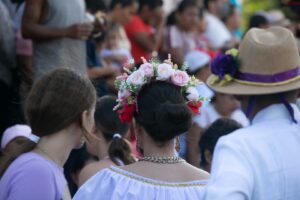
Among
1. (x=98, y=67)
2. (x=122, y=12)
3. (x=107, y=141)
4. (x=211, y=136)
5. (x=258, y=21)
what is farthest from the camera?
(x=258, y=21)

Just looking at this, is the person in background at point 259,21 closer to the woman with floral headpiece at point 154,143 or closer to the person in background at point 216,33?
the person in background at point 216,33

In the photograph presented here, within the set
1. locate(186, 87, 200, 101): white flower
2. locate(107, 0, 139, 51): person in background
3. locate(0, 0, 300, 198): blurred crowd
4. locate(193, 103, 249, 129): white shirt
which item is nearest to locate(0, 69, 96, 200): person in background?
locate(0, 0, 300, 198): blurred crowd

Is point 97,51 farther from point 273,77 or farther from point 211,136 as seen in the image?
point 273,77

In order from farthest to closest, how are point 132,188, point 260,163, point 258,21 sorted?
point 258,21
point 132,188
point 260,163

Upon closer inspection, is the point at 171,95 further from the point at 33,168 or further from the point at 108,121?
the point at 108,121

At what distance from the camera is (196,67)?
29.2ft

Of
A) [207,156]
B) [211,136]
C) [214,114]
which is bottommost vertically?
[214,114]

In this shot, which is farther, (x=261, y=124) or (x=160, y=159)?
(x=160, y=159)

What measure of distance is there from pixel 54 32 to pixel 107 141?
4.92ft

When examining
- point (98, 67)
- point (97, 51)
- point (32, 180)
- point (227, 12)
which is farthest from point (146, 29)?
point (32, 180)

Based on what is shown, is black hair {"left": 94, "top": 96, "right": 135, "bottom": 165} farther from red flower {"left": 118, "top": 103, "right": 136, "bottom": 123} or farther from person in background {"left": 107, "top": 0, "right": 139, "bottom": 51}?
person in background {"left": 107, "top": 0, "right": 139, "bottom": 51}

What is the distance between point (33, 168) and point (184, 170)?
2.52 feet

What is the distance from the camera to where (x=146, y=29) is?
10.0 m

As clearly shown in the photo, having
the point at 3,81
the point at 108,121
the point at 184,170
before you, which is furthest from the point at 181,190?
the point at 3,81
